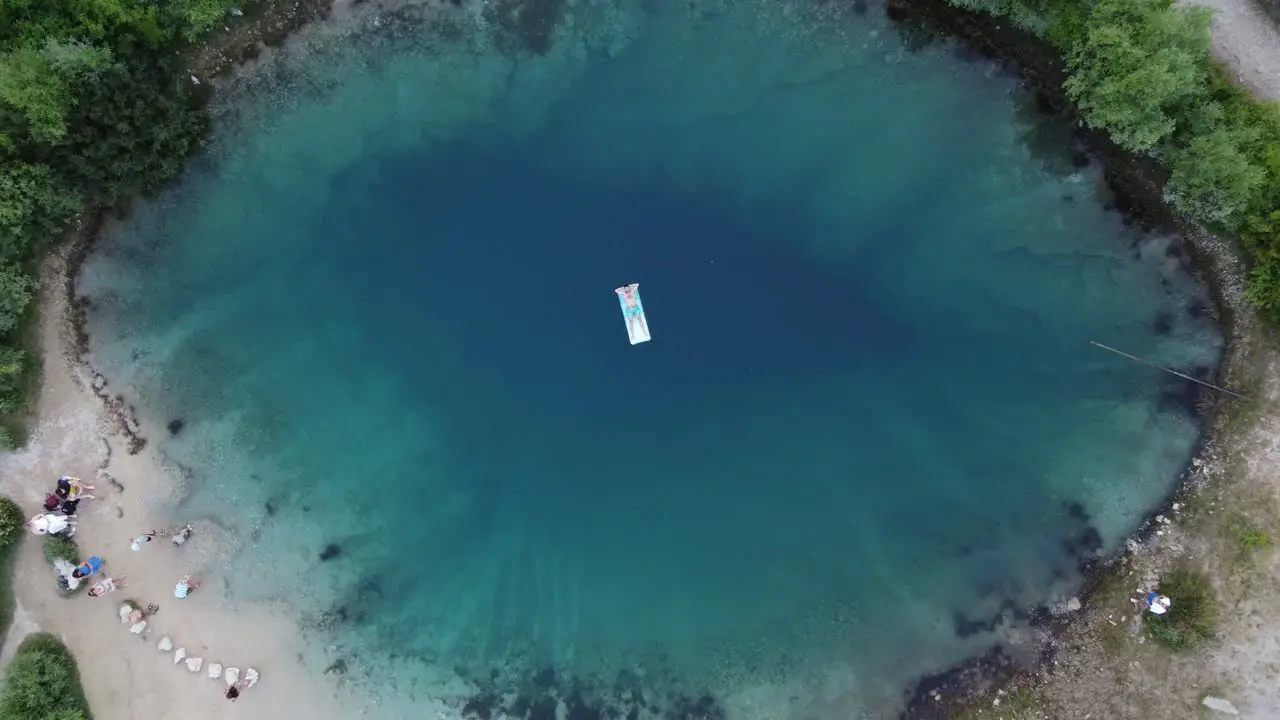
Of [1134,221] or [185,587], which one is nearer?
[1134,221]

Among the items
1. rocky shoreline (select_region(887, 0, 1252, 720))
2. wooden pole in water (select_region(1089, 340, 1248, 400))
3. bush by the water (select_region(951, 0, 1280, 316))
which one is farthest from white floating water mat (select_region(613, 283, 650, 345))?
wooden pole in water (select_region(1089, 340, 1248, 400))

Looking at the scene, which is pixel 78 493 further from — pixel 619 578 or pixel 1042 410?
pixel 1042 410

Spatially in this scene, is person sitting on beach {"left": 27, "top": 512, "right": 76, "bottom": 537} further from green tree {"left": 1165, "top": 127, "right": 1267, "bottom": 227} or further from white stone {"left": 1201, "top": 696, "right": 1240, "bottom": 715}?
white stone {"left": 1201, "top": 696, "right": 1240, "bottom": 715}

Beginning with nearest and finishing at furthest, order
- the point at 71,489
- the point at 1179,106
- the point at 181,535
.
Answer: the point at 1179,106 < the point at 71,489 < the point at 181,535

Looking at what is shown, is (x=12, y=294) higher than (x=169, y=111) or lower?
lower

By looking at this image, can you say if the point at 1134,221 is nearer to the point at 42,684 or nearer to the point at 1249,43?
→ the point at 1249,43

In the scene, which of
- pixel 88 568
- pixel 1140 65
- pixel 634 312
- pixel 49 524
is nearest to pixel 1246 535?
pixel 1140 65

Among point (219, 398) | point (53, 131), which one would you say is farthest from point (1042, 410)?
point (53, 131)

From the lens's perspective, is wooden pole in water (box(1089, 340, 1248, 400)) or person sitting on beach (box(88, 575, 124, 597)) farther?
person sitting on beach (box(88, 575, 124, 597))
